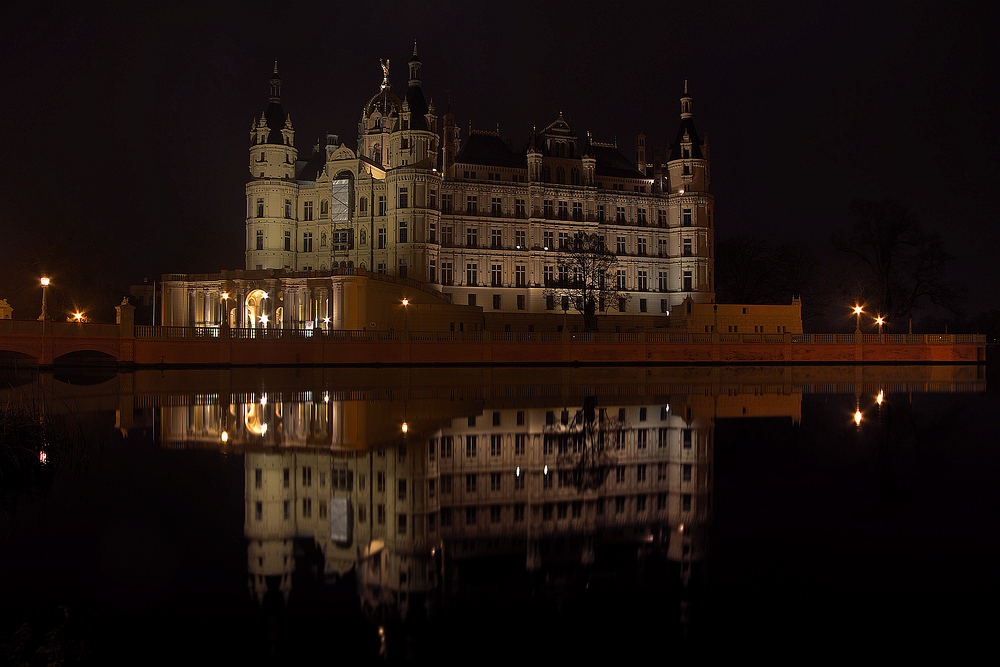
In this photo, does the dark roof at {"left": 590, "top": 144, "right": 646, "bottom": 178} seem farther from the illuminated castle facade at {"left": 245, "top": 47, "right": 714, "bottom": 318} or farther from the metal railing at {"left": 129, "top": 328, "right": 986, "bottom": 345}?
the metal railing at {"left": 129, "top": 328, "right": 986, "bottom": 345}

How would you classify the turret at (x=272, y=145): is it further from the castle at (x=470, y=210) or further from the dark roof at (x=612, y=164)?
the dark roof at (x=612, y=164)

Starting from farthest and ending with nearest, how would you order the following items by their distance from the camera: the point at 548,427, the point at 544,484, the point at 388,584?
the point at 548,427, the point at 544,484, the point at 388,584

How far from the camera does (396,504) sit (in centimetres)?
847

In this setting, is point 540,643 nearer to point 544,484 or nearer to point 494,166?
point 544,484

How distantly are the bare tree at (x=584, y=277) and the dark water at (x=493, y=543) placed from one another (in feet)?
153

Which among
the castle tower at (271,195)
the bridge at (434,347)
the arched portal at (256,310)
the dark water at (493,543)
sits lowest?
the dark water at (493,543)

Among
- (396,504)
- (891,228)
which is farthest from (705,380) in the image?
(891,228)

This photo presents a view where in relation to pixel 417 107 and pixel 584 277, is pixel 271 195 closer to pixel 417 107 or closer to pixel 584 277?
pixel 417 107

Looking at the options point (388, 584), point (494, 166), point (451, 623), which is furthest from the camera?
point (494, 166)

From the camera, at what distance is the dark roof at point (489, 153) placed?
72375 mm

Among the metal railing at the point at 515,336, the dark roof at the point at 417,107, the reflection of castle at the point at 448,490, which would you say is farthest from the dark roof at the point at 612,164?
the reflection of castle at the point at 448,490

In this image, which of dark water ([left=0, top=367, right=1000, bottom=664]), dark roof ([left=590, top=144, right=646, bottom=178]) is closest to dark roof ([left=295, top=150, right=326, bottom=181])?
dark roof ([left=590, top=144, right=646, bottom=178])

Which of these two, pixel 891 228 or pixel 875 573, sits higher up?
pixel 891 228

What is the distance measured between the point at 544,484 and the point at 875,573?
14.9ft
